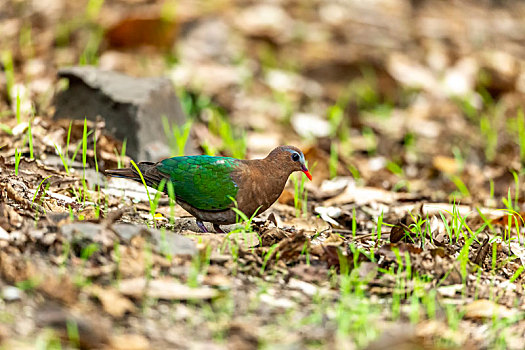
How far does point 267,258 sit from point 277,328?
60cm

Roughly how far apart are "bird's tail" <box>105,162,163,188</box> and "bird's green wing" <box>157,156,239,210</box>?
0.26 ft

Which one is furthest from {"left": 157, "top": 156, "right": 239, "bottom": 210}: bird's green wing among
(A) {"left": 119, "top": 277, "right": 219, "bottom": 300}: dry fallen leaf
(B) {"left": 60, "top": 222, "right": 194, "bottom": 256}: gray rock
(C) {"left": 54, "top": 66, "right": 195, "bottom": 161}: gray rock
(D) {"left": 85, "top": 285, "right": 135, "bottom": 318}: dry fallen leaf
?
(C) {"left": 54, "top": 66, "right": 195, "bottom": 161}: gray rock

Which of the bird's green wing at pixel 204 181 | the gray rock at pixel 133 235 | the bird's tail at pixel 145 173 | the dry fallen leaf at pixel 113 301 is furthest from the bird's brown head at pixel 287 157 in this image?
the dry fallen leaf at pixel 113 301

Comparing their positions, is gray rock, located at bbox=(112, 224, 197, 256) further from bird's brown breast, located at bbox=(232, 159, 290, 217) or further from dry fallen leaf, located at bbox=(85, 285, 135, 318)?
bird's brown breast, located at bbox=(232, 159, 290, 217)

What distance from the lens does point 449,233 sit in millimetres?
4176

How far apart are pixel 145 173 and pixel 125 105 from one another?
5.27 feet

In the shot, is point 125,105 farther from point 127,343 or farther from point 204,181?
point 127,343

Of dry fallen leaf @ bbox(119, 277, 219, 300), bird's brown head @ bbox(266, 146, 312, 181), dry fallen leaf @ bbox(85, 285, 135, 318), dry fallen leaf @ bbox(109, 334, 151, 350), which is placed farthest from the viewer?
bird's brown head @ bbox(266, 146, 312, 181)

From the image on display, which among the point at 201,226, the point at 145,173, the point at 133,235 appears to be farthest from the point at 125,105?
the point at 133,235

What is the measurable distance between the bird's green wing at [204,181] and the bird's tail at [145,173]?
0.26ft

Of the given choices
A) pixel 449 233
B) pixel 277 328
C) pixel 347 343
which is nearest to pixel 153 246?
pixel 277 328

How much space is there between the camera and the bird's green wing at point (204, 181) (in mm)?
4125

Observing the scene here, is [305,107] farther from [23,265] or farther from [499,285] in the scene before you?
[23,265]

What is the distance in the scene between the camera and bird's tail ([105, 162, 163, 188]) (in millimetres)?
4289
